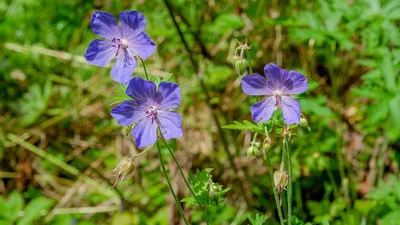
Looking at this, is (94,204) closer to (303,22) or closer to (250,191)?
(250,191)

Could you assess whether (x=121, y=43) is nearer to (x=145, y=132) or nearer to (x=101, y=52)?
(x=101, y=52)

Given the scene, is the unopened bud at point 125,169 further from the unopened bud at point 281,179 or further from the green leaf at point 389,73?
the green leaf at point 389,73

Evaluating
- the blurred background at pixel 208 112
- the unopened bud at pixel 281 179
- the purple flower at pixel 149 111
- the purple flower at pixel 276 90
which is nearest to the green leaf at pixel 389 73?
the blurred background at pixel 208 112

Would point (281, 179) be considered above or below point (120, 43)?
below

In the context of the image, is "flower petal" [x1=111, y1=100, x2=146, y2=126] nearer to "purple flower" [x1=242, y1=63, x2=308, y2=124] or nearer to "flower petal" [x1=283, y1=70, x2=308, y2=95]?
Answer: "purple flower" [x1=242, y1=63, x2=308, y2=124]

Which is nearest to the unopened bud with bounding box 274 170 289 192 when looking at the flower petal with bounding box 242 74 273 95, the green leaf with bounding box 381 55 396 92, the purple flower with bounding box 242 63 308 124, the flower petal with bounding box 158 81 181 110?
the purple flower with bounding box 242 63 308 124

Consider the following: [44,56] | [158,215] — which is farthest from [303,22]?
[44,56]

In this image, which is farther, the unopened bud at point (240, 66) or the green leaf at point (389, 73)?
the green leaf at point (389, 73)

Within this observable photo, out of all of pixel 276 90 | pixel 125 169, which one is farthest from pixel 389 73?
pixel 125 169
